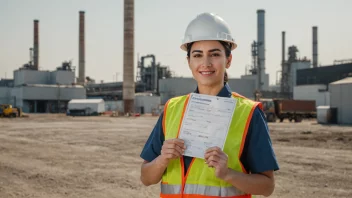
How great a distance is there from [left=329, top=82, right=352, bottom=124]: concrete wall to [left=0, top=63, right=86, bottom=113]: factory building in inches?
1441

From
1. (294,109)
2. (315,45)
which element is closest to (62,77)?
(315,45)

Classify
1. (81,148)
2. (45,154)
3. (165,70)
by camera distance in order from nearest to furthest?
(45,154) < (81,148) < (165,70)

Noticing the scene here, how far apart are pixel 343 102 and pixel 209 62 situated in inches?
1189

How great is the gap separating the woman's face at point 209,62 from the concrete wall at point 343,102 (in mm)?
29782

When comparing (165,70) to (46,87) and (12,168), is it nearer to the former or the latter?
(46,87)

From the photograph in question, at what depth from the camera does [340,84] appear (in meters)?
30.2

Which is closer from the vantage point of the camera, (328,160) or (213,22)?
(213,22)

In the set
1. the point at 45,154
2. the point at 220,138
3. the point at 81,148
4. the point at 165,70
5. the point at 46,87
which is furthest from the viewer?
the point at 165,70

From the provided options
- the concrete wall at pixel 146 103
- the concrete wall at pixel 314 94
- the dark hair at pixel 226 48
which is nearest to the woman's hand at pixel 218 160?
the dark hair at pixel 226 48

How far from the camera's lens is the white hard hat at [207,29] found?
1993 mm

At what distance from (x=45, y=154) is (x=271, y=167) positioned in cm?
1014

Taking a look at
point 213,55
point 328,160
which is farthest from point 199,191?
point 328,160

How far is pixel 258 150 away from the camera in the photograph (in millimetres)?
1821

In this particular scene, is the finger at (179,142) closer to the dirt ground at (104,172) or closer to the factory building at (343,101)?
the dirt ground at (104,172)
